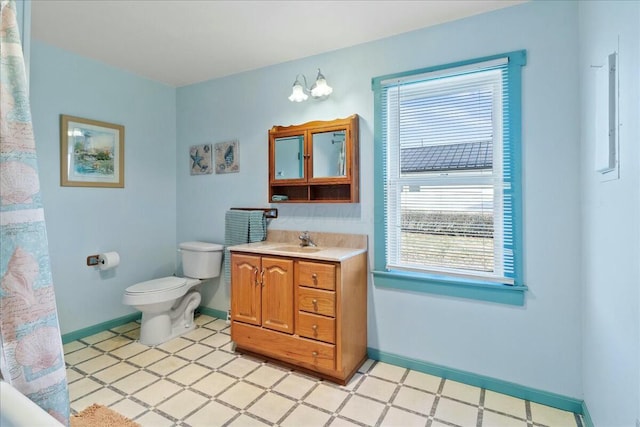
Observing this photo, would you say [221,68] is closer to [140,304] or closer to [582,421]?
[140,304]

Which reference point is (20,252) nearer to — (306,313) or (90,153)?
(306,313)

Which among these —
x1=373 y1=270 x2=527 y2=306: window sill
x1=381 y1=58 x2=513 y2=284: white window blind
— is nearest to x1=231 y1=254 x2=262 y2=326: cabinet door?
x1=373 y1=270 x2=527 y2=306: window sill

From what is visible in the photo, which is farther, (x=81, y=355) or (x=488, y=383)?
(x=81, y=355)

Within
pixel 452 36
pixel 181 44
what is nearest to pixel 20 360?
pixel 181 44

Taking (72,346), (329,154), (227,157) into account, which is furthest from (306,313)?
(72,346)

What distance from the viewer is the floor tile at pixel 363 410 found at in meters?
1.80

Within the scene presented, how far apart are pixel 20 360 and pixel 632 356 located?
82.1 inches

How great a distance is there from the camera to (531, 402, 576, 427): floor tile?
177cm

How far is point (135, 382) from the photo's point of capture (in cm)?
214

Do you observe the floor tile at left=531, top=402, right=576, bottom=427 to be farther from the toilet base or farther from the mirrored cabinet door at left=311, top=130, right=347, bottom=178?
the toilet base

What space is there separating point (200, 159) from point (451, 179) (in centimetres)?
→ 241

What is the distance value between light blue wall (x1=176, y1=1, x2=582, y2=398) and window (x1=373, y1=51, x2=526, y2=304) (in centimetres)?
8

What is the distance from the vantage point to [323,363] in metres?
2.14

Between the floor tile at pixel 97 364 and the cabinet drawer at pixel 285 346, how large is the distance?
0.89 metres
